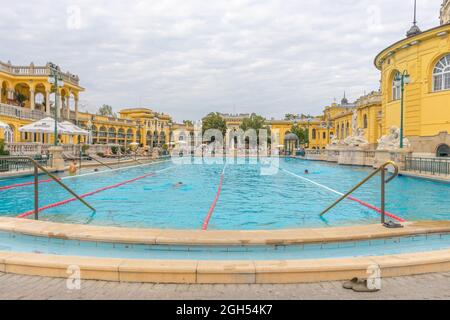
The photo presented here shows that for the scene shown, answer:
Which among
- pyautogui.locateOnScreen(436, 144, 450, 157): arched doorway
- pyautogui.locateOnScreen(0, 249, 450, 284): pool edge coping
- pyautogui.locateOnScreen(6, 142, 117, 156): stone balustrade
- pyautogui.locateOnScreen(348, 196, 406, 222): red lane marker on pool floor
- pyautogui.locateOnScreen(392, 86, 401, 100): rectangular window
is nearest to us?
pyautogui.locateOnScreen(0, 249, 450, 284): pool edge coping

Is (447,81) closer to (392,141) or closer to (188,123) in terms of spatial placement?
(392,141)

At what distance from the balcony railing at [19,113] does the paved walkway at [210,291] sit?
33.1m

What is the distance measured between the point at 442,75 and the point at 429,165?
13.5 meters

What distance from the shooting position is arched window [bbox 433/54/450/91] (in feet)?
92.3

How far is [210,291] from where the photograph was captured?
13.6ft

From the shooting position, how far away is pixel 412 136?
1203 inches

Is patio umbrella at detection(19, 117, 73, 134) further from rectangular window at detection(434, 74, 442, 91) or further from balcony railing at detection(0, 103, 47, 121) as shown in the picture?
rectangular window at detection(434, 74, 442, 91)

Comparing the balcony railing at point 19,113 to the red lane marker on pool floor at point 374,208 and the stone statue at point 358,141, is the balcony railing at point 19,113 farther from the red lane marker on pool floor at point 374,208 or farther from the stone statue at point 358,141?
the stone statue at point 358,141

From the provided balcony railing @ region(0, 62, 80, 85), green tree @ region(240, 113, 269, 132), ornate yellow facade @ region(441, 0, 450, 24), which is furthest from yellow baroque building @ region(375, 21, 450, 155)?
green tree @ region(240, 113, 269, 132)

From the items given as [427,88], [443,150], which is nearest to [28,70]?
[427,88]

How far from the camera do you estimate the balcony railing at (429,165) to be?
58.9 feet

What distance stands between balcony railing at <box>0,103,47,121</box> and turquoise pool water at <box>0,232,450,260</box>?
102 ft

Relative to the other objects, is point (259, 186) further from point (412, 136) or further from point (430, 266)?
point (412, 136)

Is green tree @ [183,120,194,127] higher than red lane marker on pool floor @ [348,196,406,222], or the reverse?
green tree @ [183,120,194,127]
